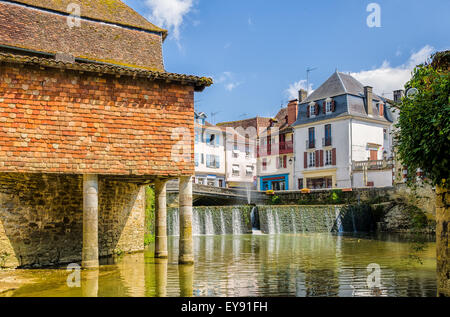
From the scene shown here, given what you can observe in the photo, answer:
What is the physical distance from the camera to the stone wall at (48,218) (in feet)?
39.4

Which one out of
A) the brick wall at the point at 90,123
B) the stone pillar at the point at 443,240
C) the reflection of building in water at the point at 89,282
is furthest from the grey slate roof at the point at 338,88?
the stone pillar at the point at 443,240

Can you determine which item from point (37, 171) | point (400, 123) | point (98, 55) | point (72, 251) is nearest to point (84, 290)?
point (37, 171)

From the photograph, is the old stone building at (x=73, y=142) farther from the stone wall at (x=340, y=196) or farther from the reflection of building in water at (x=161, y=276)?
the stone wall at (x=340, y=196)

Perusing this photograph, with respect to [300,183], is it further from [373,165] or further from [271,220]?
[271,220]

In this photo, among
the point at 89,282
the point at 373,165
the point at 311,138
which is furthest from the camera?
the point at 311,138

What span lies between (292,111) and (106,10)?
103 feet

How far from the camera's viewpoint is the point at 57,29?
51.6 feet

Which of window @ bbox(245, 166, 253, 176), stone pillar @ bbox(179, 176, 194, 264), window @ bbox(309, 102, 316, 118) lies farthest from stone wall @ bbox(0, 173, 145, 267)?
window @ bbox(245, 166, 253, 176)

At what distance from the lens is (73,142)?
11.7 meters

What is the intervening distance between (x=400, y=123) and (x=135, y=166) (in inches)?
269

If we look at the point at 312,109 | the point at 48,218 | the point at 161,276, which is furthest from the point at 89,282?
the point at 312,109

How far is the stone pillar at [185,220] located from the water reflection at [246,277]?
0.38 meters

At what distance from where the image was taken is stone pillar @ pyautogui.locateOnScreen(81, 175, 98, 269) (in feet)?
38.5
